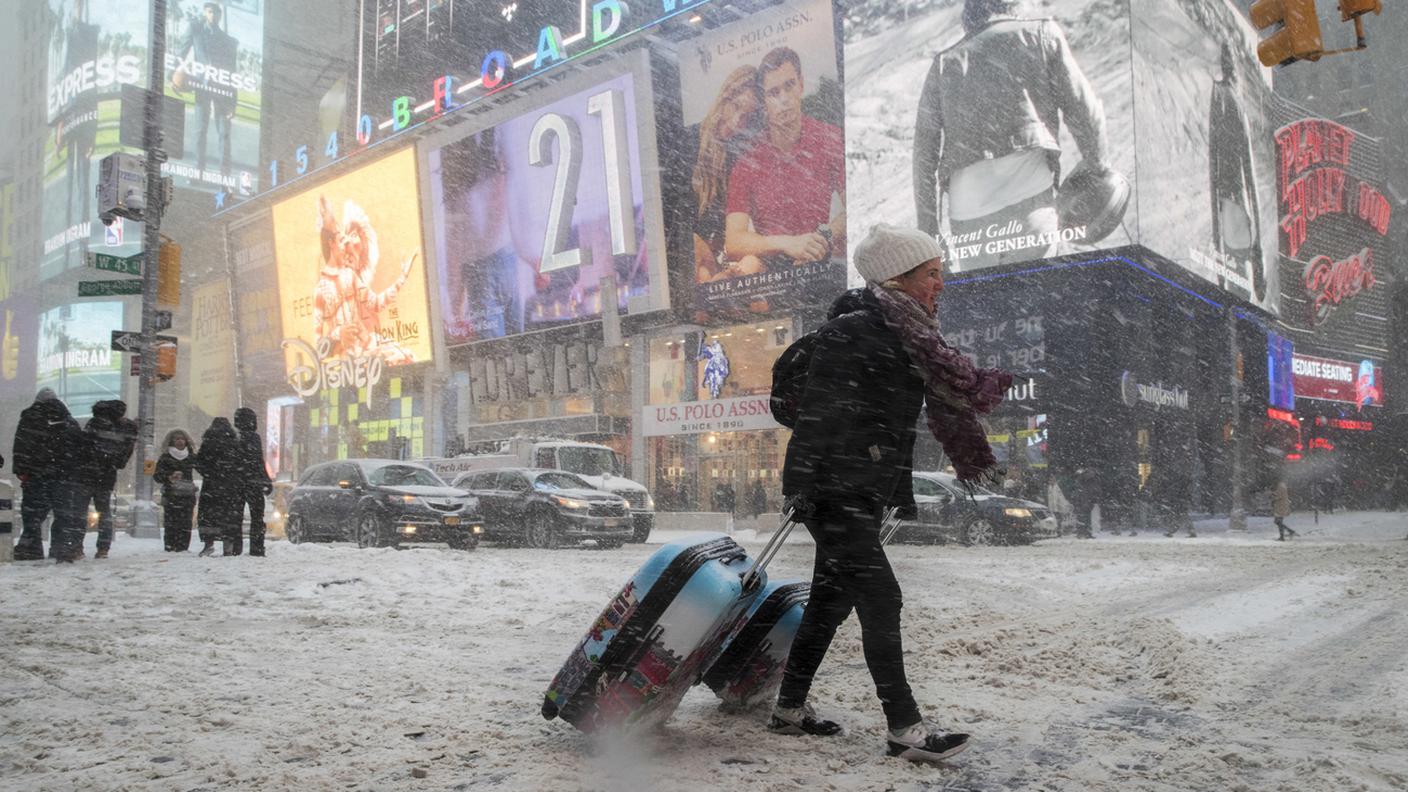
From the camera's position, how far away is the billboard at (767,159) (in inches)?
1110

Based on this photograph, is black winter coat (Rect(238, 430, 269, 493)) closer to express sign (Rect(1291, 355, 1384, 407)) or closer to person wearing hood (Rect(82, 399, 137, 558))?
person wearing hood (Rect(82, 399, 137, 558))

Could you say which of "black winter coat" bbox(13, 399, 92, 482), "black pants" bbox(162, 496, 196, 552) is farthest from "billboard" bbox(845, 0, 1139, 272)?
"black winter coat" bbox(13, 399, 92, 482)

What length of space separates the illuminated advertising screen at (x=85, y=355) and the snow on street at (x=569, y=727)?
79.2 m

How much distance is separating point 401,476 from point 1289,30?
1274cm

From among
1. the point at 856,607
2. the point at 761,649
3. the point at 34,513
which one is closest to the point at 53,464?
the point at 34,513

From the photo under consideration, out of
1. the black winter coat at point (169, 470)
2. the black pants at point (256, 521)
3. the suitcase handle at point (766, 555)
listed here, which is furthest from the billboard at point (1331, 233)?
the suitcase handle at point (766, 555)

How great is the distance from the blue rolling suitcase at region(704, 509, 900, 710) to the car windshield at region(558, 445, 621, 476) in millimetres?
15358

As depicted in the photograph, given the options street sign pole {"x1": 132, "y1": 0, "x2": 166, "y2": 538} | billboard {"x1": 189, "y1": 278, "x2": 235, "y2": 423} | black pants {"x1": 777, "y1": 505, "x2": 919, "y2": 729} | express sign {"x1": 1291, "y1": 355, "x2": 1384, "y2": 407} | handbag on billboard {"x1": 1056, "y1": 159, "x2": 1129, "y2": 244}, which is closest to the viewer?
black pants {"x1": 777, "y1": 505, "x2": 919, "y2": 729}

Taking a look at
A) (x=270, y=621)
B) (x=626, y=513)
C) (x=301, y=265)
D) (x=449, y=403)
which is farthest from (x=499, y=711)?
(x=301, y=265)

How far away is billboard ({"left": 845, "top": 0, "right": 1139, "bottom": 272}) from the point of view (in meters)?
22.3

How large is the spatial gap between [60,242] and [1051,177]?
8736 cm

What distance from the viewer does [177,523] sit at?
1097 cm

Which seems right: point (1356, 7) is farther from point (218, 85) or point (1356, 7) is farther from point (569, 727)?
point (218, 85)

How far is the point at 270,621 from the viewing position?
19.1ft
